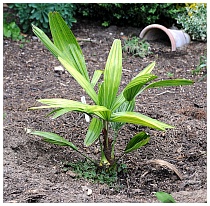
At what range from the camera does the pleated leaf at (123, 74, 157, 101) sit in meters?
2.80

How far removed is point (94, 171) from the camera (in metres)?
3.25

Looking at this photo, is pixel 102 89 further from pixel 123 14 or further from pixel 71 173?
pixel 123 14

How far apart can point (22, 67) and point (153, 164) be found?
2088mm

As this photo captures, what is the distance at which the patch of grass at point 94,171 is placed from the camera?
3195 mm

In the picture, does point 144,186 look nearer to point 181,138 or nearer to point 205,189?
point 205,189

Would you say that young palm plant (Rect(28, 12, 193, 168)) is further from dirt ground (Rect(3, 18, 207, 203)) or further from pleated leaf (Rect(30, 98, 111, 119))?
dirt ground (Rect(3, 18, 207, 203))

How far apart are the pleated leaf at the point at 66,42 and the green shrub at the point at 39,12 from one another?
2.43 metres

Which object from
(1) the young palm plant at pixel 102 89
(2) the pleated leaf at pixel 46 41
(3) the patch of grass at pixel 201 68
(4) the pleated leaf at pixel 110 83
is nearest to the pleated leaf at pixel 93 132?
(1) the young palm plant at pixel 102 89

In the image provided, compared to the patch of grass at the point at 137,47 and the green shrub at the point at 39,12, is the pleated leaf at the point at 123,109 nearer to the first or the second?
the patch of grass at the point at 137,47

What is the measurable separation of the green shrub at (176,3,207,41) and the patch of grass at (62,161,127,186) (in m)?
2.83

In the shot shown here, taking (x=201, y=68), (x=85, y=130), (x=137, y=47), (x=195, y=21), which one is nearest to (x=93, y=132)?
(x=85, y=130)

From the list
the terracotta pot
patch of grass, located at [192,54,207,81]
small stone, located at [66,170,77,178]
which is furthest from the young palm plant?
the terracotta pot

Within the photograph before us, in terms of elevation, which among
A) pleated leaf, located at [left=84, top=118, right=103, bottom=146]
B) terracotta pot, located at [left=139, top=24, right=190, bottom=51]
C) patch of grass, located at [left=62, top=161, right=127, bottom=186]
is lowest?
patch of grass, located at [left=62, top=161, right=127, bottom=186]

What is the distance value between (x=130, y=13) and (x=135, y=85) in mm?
3233
